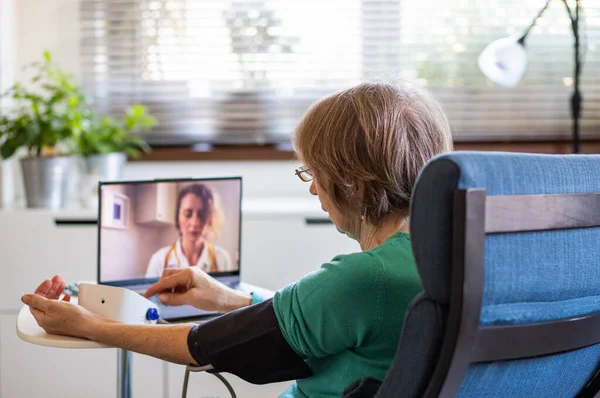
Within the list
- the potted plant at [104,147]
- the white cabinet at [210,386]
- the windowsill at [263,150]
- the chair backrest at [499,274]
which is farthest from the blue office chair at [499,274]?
the windowsill at [263,150]

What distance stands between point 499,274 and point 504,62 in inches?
72.0

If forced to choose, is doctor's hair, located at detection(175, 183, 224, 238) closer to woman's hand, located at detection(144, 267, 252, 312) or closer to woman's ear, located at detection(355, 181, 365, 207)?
woman's hand, located at detection(144, 267, 252, 312)

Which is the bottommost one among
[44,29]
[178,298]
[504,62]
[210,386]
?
[210,386]

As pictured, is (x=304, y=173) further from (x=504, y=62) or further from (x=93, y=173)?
(x=93, y=173)

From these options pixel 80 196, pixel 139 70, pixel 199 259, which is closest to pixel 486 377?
pixel 199 259

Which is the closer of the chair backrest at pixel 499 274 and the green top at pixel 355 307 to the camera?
the chair backrest at pixel 499 274

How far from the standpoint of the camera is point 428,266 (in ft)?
2.90

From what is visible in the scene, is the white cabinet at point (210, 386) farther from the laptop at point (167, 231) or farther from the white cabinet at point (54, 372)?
the laptop at point (167, 231)

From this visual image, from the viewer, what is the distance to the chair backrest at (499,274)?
33.9 inches

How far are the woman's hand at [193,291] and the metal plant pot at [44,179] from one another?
4.05 feet

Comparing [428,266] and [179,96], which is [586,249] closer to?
[428,266]

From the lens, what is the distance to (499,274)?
892 mm

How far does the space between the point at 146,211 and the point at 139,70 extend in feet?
4.66

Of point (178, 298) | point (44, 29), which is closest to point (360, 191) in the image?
point (178, 298)
